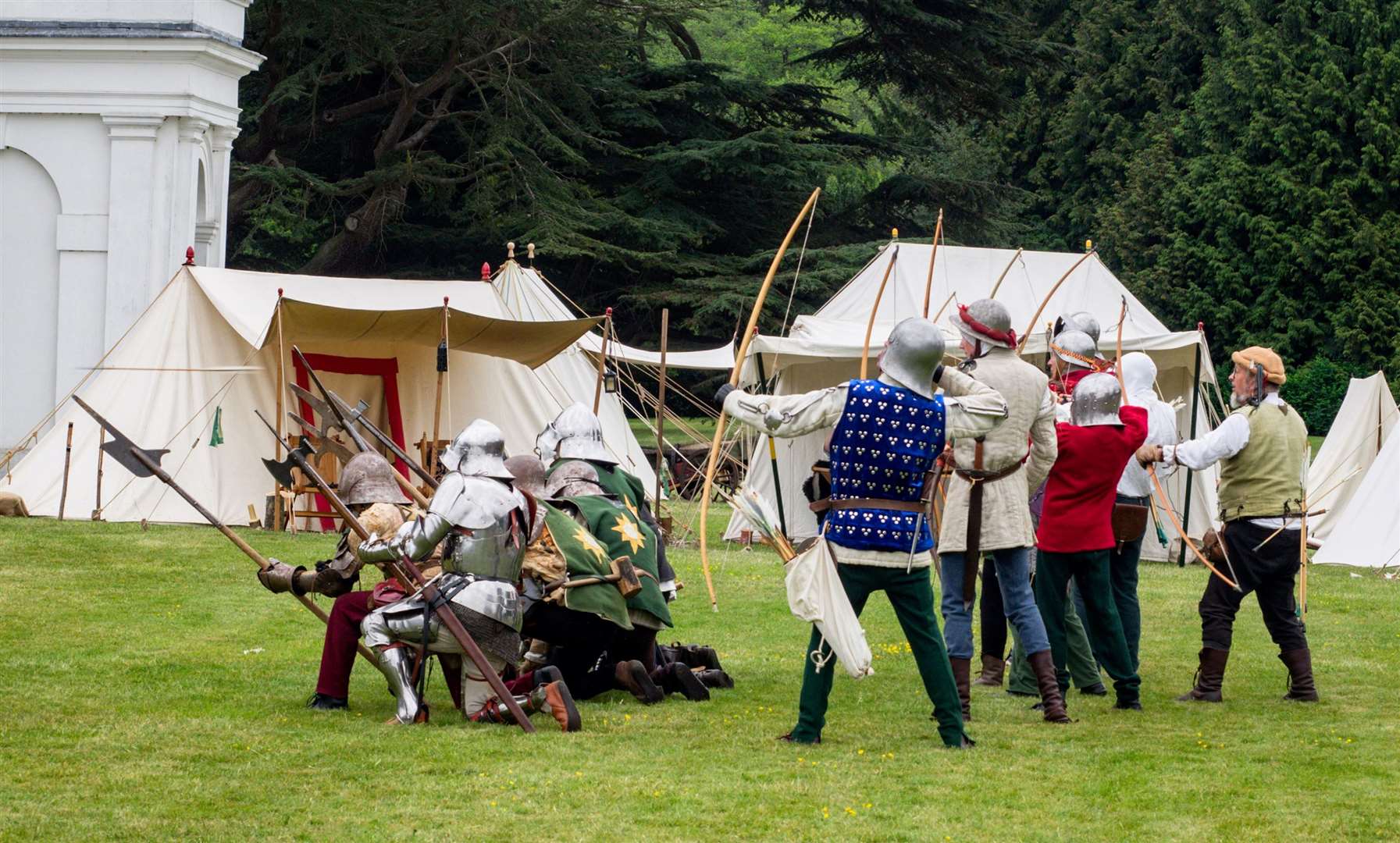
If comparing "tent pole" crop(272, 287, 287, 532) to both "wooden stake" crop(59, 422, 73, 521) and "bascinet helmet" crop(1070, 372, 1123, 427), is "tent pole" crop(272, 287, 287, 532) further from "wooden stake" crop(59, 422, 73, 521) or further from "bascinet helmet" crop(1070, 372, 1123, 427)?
"bascinet helmet" crop(1070, 372, 1123, 427)

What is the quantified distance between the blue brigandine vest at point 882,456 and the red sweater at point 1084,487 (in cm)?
113

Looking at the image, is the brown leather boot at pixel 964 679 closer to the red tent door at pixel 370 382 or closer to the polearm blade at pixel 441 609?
the polearm blade at pixel 441 609

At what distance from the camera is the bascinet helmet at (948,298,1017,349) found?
622 cm

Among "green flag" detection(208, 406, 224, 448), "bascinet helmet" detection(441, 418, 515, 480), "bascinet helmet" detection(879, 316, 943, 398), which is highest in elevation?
"bascinet helmet" detection(879, 316, 943, 398)

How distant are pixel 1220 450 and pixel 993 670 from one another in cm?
122

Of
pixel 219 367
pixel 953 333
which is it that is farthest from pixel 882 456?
pixel 219 367

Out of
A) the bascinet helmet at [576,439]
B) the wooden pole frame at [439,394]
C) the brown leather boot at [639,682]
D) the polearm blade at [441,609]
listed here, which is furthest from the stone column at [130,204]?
the polearm blade at [441,609]

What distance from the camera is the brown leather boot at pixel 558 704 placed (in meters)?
5.87

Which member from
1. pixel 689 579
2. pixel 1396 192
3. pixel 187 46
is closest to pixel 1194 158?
pixel 1396 192

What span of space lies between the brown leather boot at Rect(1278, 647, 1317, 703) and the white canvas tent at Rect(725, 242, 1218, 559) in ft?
20.0

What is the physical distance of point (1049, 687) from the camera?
618cm

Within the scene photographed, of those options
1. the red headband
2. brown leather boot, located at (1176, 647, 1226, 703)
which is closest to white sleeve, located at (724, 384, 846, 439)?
the red headband

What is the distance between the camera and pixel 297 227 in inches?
885

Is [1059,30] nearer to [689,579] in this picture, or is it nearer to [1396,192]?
[1396,192]
